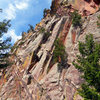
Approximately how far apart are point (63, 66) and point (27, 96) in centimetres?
836

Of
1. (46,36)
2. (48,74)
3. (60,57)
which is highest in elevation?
(46,36)

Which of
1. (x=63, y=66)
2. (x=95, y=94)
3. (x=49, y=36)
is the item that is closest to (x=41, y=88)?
(x=63, y=66)

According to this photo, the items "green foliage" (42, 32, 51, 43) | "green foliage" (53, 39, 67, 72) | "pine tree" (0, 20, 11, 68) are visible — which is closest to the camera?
"pine tree" (0, 20, 11, 68)

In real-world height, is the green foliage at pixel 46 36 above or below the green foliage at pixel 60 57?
above

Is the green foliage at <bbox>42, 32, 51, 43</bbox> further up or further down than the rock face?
further up

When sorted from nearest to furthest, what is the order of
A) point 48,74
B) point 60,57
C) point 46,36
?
point 48,74 → point 60,57 → point 46,36

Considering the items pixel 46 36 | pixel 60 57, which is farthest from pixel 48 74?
pixel 46 36

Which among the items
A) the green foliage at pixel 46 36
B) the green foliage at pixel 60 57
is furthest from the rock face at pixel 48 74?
the green foliage at pixel 60 57

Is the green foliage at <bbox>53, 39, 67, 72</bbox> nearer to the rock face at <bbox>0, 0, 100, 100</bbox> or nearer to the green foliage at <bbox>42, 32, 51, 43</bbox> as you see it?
the rock face at <bbox>0, 0, 100, 100</bbox>

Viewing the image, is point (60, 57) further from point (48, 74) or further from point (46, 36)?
point (46, 36)

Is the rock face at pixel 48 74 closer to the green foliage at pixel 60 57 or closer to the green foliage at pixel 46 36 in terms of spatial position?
the green foliage at pixel 46 36

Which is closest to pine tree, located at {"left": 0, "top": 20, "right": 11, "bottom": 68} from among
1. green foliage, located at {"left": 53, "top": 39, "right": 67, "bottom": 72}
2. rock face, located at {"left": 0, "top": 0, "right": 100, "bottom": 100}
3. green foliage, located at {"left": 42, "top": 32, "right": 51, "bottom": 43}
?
rock face, located at {"left": 0, "top": 0, "right": 100, "bottom": 100}

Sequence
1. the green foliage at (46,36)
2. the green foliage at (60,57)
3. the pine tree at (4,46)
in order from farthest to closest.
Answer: the green foliage at (46,36) → the green foliage at (60,57) → the pine tree at (4,46)

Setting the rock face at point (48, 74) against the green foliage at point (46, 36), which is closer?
the rock face at point (48, 74)
